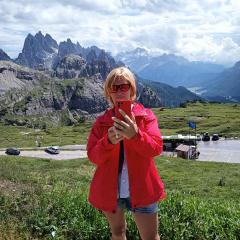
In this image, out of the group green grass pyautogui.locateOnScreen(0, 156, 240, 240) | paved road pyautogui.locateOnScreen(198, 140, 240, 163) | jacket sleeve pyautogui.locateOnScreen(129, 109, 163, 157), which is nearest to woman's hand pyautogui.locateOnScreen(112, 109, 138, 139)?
jacket sleeve pyautogui.locateOnScreen(129, 109, 163, 157)

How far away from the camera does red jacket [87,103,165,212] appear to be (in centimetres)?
614

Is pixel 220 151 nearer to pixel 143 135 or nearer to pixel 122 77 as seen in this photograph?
pixel 122 77

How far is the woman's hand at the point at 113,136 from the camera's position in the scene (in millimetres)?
5855

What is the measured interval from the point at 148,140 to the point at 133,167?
49cm

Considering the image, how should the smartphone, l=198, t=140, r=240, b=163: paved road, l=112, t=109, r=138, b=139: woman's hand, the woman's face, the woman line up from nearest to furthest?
l=112, t=109, r=138, b=139: woman's hand, the smartphone, the woman, the woman's face, l=198, t=140, r=240, b=163: paved road

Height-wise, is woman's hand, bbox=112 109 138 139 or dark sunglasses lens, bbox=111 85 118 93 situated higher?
dark sunglasses lens, bbox=111 85 118 93

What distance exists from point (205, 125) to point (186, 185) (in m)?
132

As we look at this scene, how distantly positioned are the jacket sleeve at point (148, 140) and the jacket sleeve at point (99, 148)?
0.33 meters

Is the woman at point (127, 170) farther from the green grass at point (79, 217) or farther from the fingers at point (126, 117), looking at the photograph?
the green grass at point (79, 217)

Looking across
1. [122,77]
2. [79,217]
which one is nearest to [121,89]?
[122,77]

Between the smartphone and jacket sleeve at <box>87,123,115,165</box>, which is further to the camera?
jacket sleeve at <box>87,123,115,165</box>

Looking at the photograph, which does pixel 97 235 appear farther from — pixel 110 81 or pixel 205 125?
pixel 205 125

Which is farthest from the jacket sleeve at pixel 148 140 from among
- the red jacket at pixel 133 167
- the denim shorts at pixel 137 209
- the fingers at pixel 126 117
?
the denim shorts at pixel 137 209

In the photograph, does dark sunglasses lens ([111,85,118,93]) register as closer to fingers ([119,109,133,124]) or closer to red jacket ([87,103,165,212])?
red jacket ([87,103,165,212])
